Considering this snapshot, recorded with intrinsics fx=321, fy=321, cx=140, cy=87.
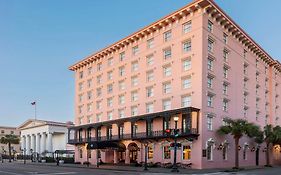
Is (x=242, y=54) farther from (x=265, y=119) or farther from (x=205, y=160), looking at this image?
(x=205, y=160)

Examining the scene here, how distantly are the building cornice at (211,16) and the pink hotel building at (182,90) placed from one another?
14 cm

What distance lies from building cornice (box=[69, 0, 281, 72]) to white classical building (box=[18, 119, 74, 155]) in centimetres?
3874

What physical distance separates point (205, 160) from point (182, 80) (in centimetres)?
1088

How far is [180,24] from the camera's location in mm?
44062

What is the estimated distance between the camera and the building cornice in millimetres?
41688

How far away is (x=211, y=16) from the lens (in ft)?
142

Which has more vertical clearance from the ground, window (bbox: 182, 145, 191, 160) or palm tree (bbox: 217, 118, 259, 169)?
palm tree (bbox: 217, 118, 259, 169)

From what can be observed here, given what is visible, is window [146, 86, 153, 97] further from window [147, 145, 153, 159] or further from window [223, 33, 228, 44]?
window [223, 33, 228, 44]

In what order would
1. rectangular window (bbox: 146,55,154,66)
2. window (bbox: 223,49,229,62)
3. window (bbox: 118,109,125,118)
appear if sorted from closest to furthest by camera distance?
window (bbox: 223,49,229,62) → rectangular window (bbox: 146,55,154,66) → window (bbox: 118,109,125,118)

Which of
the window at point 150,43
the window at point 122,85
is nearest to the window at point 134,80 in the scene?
the window at point 122,85

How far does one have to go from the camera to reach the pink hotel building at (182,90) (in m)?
41.1

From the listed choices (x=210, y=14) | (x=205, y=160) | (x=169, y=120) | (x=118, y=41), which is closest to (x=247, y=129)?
(x=205, y=160)

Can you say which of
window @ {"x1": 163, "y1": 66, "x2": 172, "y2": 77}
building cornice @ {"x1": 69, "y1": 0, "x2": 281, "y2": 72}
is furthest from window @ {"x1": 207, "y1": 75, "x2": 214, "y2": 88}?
building cornice @ {"x1": 69, "y1": 0, "x2": 281, "y2": 72}

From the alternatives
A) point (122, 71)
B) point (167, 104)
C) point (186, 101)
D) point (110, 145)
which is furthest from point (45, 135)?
point (186, 101)
